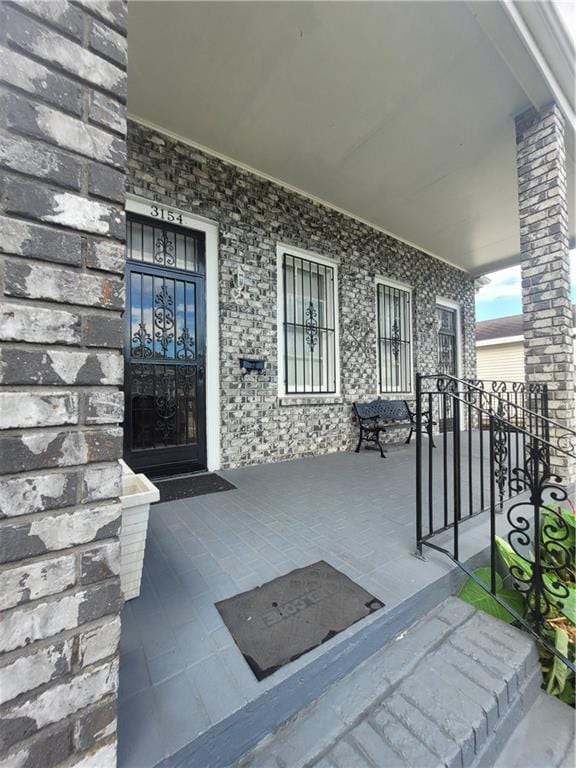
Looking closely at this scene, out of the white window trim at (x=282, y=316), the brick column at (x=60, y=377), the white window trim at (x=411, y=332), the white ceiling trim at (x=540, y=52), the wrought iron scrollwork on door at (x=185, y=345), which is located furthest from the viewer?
the white window trim at (x=411, y=332)

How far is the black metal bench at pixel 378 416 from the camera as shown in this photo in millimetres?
4783

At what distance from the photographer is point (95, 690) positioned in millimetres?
777

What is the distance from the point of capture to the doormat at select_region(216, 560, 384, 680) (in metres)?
1.21

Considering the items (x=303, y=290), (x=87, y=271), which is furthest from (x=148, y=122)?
(x=87, y=271)

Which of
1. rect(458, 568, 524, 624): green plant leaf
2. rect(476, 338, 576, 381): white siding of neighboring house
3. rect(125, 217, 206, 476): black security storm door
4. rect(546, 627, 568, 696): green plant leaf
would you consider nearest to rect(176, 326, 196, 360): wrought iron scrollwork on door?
rect(125, 217, 206, 476): black security storm door

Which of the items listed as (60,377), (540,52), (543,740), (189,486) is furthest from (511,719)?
(540,52)

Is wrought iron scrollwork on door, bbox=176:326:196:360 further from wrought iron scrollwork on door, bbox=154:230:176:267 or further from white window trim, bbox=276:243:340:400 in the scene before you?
white window trim, bbox=276:243:340:400

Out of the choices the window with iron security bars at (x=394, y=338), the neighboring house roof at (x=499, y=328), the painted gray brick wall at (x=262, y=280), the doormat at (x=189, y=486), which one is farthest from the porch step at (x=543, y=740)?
the neighboring house roof at (x=499, y=328)

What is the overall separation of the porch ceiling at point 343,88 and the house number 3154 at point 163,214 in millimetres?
830

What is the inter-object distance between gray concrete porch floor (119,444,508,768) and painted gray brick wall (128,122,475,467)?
2.73ft

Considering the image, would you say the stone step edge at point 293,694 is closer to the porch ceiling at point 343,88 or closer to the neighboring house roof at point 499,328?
the porch ceiling at point 343,88

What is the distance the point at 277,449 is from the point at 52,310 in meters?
3.56

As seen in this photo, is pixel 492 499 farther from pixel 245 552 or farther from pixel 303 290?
pixel 303 290

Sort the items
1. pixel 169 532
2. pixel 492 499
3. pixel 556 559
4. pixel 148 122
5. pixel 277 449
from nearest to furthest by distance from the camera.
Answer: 1. pixel 492 499
2. pixel 556 559
3. pixel 169 532
4. pixel 148 122
5. pixel 277 449
